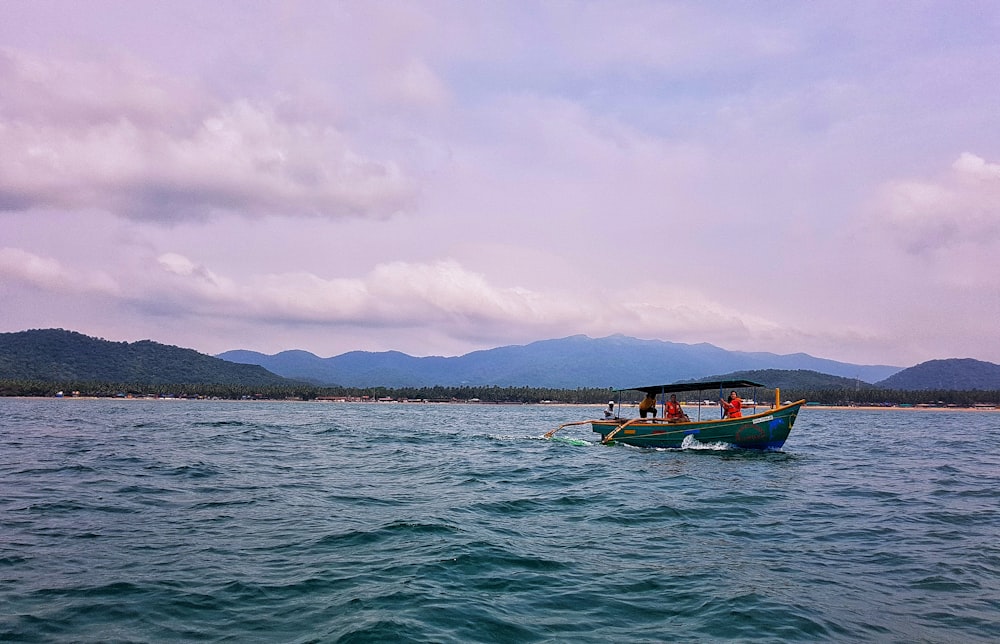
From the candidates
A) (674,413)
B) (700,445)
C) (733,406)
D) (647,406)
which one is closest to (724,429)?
(733,406)

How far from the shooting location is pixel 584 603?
31.0ft

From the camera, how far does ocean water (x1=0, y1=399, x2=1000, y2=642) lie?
28.2 ft

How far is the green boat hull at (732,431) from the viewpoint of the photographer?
107 ft

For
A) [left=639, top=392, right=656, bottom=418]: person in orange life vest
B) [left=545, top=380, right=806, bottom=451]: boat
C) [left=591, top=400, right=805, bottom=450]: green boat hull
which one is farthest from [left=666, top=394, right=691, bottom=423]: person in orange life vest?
Result: [left=639, top=392, right=656, bottom=418]: person in orange life vest

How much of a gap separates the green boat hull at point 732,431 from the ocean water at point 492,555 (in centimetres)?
739

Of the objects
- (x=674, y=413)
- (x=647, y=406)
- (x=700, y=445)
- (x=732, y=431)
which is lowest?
(x=700, y=445)

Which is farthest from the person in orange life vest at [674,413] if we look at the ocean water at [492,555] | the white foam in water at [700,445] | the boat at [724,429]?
→ the ocean water at [492,555]

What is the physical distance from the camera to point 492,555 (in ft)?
39.4

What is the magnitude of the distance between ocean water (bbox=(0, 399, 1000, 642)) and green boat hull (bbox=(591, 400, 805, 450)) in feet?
24.2

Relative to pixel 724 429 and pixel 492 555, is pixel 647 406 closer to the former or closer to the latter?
pixel 724 429

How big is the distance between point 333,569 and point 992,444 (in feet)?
156

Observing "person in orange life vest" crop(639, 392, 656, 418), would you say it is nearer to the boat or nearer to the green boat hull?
the boat

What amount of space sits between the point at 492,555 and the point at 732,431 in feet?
81.5

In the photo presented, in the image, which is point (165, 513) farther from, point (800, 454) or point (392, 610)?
point (800, 454)
